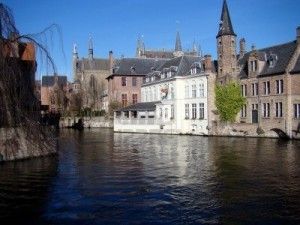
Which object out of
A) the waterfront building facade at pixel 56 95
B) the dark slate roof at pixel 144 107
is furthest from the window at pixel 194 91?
the waterfront building facade at pixel 56 95

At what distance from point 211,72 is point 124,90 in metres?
23.8

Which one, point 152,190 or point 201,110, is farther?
point 201,110

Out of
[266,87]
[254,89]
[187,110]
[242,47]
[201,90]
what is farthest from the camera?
[242,47]

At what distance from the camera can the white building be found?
52.5 meters

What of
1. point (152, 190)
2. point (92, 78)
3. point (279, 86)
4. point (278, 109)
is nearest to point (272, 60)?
point (279, 86)

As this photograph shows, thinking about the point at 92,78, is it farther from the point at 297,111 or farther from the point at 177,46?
the point at 297,111

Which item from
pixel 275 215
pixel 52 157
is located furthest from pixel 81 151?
pixel 275 215

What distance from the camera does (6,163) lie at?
23438 millimetres

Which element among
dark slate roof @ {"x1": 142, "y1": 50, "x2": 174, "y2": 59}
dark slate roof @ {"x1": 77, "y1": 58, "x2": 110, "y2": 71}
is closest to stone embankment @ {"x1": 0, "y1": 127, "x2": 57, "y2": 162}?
dark slate roof @ {"x1": 77, "y1": 58, "x2": 110, "y2": 71}

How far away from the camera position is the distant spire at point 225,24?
51.8 m

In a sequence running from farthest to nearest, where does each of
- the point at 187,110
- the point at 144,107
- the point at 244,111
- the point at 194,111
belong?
the point at 144,107
the point at 187,110
the point at 194,111
the point at 244,111

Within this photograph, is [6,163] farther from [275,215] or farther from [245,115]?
[245,115]

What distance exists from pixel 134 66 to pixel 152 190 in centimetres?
5709

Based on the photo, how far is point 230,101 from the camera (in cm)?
4912
